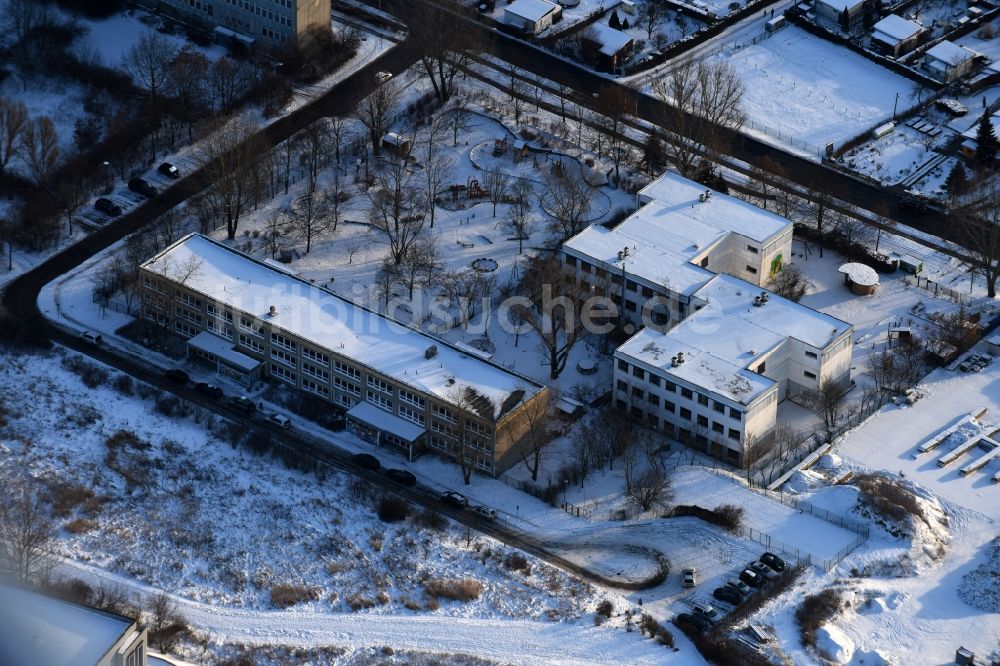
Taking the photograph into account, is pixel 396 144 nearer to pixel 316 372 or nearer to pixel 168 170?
pixel 168 170

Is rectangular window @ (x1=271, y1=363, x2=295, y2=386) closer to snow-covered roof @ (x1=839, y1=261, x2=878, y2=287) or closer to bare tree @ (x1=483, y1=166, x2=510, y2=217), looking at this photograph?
bare tree @ (x1=483, y1=166, x2=510, y2=217)

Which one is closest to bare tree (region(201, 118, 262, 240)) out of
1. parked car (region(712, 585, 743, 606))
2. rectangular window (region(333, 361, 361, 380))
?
rectangular window (region(333, 361, 361, 380))

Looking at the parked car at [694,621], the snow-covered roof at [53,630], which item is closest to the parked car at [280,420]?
the parked car at [694,621]

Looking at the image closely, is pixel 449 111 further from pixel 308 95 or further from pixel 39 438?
pixel 39 438

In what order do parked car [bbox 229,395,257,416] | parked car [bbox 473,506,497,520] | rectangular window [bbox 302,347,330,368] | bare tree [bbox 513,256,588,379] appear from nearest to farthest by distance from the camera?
parked car [bbox 473,506,497,520] → parked car [bbox 229,395,257,416] → rectangular window [bbox 302,347,330,368] → bare tree [bbox 513,256,588,379]

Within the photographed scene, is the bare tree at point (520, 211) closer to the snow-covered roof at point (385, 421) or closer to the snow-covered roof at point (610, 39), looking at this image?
the snow-covered roof at point (610, 39)

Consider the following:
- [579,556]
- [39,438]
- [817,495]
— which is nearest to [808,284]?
[817,495]
